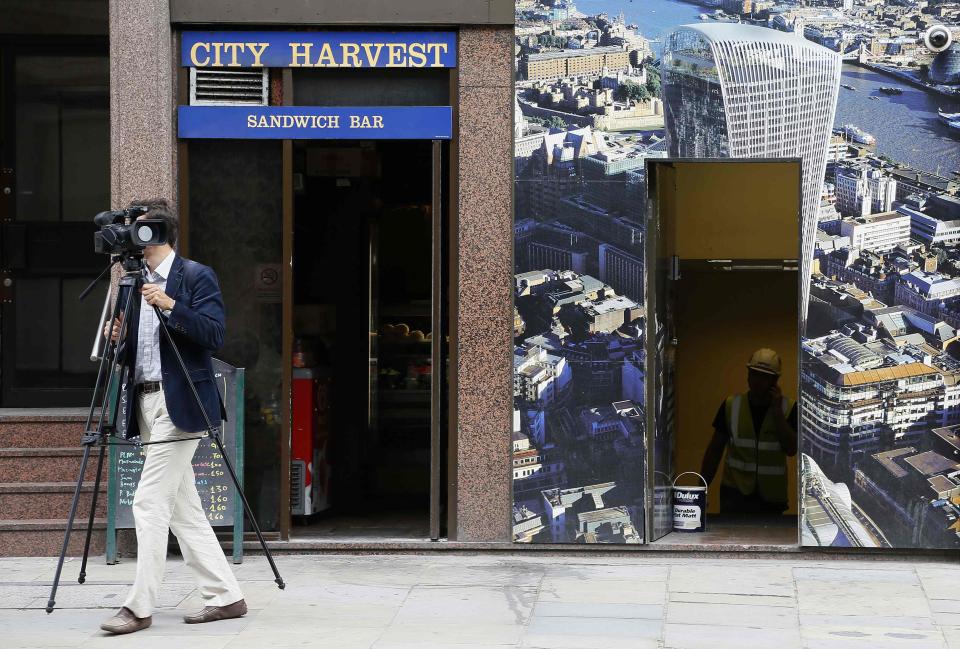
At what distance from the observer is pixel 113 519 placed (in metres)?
8.51

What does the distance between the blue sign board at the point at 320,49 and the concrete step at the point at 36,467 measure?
2.54 meters

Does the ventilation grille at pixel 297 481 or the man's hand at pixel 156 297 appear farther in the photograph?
the ventilation grille at pixel 297 481

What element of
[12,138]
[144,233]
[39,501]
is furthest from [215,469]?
[12,138]

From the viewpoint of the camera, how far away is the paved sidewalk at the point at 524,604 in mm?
6605

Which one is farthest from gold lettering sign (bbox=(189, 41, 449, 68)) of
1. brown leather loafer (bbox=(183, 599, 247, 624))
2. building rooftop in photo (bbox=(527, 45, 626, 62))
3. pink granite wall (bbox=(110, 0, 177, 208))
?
brown leather loafer (bbox=(183, 599, 247, 624))

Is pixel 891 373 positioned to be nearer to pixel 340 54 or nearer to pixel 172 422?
pixel 340 54

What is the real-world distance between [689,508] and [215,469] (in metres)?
2.86

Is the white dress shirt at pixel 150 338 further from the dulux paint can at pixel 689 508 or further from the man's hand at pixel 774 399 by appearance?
the man's hand at pixel 774 399

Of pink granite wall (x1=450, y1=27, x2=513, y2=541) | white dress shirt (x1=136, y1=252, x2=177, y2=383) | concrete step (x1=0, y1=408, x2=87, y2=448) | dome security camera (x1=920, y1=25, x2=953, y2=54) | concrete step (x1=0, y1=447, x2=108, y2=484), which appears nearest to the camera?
white dress shirt (x1=136, y1=252, x2=177, y2=383)

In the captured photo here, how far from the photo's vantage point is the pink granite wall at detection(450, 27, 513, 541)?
8633 millimetres

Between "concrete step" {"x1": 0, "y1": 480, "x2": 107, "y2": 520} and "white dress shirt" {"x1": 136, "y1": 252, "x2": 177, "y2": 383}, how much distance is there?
223 cm

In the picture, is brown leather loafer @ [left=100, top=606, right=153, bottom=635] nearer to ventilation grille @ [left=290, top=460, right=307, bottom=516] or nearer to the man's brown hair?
the man's brown hair

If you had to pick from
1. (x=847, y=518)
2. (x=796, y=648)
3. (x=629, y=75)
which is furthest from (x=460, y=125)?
(x=796, y=648)

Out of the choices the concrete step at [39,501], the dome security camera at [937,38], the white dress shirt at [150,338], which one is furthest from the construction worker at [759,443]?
the white dress shirt at [150,338]
